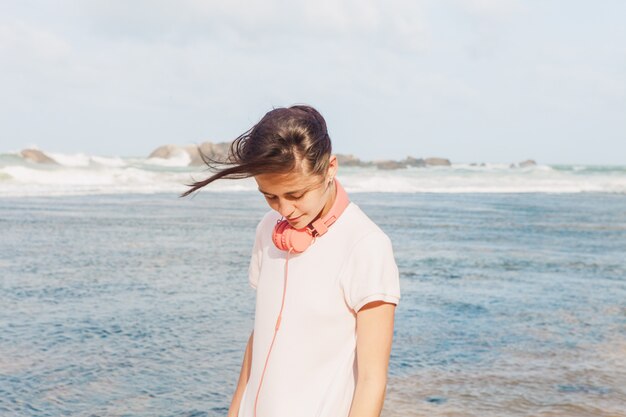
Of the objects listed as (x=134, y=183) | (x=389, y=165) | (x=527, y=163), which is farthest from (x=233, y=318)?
(x=527, y=163)

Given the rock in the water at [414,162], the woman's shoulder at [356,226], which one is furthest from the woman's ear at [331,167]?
Result: the rock in the water at [414,162]

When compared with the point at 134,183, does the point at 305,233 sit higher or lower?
higher

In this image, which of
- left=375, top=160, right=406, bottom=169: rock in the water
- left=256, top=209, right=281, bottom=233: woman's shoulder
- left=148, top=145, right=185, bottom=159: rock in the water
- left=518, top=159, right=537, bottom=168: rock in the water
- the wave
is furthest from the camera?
left=518, top=159, right=537, bottom=168: rock in the water

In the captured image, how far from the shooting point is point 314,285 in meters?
2.17

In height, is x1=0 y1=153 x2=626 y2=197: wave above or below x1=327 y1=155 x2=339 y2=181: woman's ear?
below

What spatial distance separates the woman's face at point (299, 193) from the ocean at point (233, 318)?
9.39ft

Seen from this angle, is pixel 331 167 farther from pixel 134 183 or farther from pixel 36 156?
pixel 36 156

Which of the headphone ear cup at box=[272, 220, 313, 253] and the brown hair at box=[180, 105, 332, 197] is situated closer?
the brown hair at box=[180, 105, 332, 197]

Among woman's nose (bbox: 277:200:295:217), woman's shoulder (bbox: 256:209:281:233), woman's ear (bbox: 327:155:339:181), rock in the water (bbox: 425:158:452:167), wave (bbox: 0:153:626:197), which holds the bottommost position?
wave (bbox: 0:153:626:197)

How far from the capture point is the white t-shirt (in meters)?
2.12

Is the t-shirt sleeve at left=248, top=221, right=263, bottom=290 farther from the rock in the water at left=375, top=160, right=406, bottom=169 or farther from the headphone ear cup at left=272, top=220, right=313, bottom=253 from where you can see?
the rock in the water at left=375, top=160, right=406, bottom=169

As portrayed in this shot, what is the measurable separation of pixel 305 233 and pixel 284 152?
0.81ft

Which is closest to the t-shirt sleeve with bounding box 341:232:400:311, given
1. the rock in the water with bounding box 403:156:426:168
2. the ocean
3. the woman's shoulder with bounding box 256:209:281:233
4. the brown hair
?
the brown hair

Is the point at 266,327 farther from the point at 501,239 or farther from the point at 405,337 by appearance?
the point at 501,239
